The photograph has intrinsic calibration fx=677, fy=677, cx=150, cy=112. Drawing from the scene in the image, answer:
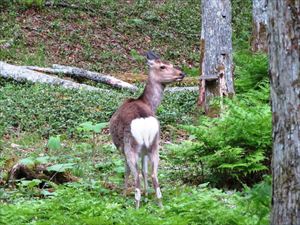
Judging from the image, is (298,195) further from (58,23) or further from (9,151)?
(58,23)

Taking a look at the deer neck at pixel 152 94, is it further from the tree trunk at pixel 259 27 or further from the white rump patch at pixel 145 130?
the tree trunk at pixel 259 27

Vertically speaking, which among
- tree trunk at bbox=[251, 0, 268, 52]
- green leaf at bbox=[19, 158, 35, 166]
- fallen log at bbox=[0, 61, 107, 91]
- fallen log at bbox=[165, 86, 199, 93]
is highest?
tree trunk at bbox=[251, 0, 268, 52]

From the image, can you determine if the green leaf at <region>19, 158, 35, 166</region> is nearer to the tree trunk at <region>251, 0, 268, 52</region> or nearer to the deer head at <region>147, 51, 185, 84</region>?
the deer head at <region>147, 51, 185, 84</region>

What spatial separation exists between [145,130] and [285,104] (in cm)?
353

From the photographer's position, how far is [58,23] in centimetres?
2412

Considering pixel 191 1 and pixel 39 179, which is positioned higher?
pixel 191 1

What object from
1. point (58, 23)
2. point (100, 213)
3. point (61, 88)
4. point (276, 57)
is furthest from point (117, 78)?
point (276, 57)

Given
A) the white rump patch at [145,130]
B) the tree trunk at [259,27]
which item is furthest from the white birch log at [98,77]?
the white rump patch at [145,130]

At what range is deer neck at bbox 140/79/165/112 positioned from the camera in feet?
29.5

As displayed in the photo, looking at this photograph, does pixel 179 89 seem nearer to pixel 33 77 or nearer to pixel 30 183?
pixel 33 77

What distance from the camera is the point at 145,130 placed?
767 centimetres

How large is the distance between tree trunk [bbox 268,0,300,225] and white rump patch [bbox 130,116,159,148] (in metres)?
3.41

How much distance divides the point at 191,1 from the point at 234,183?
2198cm

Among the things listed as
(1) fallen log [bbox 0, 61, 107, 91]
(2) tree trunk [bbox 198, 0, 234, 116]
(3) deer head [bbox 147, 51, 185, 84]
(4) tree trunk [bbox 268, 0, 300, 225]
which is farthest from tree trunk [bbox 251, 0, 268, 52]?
(4) tree trunk [bbox 268, 0, 300, 225]
